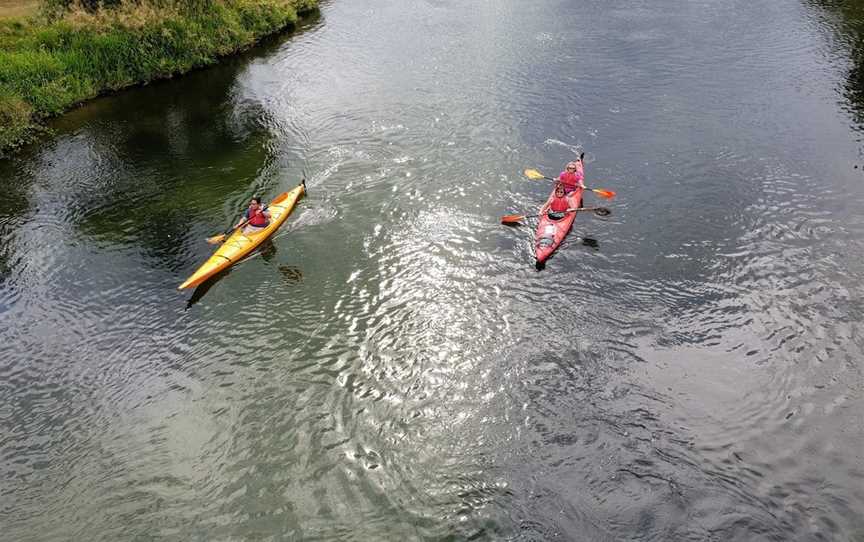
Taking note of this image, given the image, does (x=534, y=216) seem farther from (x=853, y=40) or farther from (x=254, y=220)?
(x=853, y=40)

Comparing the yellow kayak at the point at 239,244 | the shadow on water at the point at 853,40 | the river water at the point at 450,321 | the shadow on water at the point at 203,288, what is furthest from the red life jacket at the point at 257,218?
the shadow on water at the point at 853,40

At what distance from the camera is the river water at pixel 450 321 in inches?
442

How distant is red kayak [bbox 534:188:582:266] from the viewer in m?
16.6

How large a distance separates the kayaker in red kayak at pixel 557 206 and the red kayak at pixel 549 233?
0.34 feet

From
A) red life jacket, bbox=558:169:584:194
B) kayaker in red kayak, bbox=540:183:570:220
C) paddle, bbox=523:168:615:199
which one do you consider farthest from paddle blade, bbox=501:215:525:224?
paddle, bbox=523:168:615:199

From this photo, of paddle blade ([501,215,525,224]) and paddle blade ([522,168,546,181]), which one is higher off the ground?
paddle blade ([522,168,546,181])

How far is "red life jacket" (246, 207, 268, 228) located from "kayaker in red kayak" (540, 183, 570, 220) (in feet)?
29.7

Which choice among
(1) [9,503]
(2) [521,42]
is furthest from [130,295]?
(2) [521,42]

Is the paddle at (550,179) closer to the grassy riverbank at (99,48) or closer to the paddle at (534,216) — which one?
the paddle at (534,216)

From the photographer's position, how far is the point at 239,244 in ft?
57.7

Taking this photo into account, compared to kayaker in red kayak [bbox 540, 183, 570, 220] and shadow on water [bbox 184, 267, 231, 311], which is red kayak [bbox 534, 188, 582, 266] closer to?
kayaker in red kayak [bbox 540, 183, 570, 220]

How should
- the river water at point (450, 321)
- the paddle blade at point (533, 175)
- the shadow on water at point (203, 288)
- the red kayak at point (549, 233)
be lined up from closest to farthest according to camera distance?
the river water at point (450, 321) < the shadow on water at point (203, 288) < the red kayak at point (549, 233) < the paddle blade at point (533, 175)

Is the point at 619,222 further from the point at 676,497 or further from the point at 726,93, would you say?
the point at 726,93

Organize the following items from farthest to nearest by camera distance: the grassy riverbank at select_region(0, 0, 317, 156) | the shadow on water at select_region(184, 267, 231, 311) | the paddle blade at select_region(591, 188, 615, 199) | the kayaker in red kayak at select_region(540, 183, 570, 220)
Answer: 1. the grassy riverbank at select_region(0, 0, 317, 156)
2. the paddle blade at select_region(591, 188, 615, 199)
3. the kayaker in red kayak at select_region(540, 183, 570, 220)
4. the shadow on water at select_region(184, 267, 231, 311)
